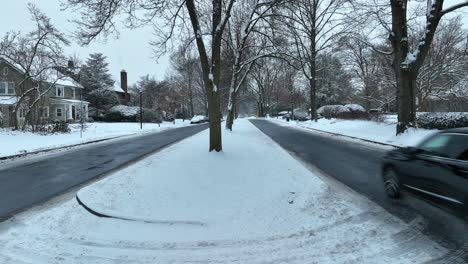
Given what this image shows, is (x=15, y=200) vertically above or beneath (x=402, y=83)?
beneath

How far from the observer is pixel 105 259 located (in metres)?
4.28

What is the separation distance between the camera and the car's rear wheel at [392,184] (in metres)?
6.62

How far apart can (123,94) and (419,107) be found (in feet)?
182

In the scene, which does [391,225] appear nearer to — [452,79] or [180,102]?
[452,79]

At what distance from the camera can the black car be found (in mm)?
4859

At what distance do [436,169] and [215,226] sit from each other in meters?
3.60

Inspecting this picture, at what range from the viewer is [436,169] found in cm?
536

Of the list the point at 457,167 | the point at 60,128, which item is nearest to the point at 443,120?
the point at 457,167

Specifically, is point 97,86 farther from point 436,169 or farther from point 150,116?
point 436,169

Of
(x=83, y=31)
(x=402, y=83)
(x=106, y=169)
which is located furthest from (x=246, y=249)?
(x=402, y=83)

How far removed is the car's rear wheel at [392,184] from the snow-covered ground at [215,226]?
55cm

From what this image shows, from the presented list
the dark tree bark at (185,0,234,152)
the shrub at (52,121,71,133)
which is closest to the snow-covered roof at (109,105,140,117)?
the shrub at (52,121,71,133)

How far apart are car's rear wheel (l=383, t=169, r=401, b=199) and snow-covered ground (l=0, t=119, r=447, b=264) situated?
55 cm

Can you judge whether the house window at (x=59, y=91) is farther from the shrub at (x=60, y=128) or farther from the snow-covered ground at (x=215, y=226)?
the snow-covered ground at (x=215, y=226)
